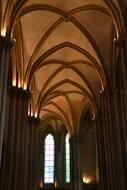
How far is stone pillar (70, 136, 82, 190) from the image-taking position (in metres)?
28.3

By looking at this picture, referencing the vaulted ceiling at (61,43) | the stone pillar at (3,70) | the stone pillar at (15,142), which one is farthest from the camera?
the vaulted ceiling at (61,43)

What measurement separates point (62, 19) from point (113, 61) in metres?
3.91

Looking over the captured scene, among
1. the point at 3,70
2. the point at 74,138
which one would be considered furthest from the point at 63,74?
the point at 3,70

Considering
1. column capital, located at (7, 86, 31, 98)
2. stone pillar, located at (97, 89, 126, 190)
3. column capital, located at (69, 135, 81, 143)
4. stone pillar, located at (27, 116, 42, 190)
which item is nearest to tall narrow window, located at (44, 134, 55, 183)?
column capital, located at (69, 135, 81, 143)

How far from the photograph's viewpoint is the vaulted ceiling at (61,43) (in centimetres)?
1797

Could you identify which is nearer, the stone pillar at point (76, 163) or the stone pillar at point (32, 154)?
the stone pillar at point (32, 154)

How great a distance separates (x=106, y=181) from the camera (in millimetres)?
21312

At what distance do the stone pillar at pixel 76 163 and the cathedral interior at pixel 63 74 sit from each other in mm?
85

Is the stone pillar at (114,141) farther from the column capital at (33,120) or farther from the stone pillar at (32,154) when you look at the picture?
the column capital at (33,120)

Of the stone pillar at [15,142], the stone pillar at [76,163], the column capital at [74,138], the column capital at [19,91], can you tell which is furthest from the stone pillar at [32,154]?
the column capital at [74,138]

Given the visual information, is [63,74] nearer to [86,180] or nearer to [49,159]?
[86,180]

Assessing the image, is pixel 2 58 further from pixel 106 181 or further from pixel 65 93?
pixel 65 93

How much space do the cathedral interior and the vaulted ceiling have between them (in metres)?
0.05

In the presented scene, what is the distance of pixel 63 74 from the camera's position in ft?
84.0
